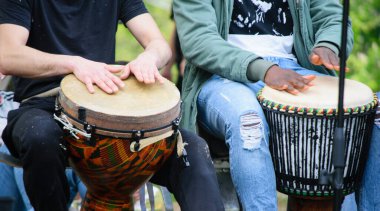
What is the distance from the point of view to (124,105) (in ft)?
9.06

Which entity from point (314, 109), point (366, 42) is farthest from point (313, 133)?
point (366, 42)

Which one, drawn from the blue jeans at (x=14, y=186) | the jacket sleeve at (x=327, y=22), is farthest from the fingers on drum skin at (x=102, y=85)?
the jacket sleeve at (x=327, y=22)

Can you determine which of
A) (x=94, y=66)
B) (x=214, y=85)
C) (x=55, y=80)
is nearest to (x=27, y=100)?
(x=55, y=80)

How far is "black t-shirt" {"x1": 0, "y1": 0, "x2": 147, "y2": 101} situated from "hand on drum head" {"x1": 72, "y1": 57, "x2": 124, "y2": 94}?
0.22 meters

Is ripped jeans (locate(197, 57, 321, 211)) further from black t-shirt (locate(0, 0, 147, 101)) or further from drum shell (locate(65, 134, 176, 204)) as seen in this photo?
black t-shirt (locate(0, 0, 147, 101))

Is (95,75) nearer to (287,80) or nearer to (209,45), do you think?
Result: (209,45)

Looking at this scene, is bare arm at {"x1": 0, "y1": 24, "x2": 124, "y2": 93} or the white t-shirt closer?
bare arm at {"x1": 0, "y1": 24, "x2": 124, "y2": 93}

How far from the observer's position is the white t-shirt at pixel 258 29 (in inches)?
140

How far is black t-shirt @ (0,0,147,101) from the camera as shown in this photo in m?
3.10

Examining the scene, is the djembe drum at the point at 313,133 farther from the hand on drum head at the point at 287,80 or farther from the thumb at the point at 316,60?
the thumb at the point at 316,60

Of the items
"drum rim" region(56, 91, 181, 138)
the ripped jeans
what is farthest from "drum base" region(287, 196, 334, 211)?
"drum rim" region(56, 91, 181, 138)

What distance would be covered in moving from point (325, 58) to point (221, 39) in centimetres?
48

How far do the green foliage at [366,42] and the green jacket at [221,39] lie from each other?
2.57m

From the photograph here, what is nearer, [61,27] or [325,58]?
[61,27]
